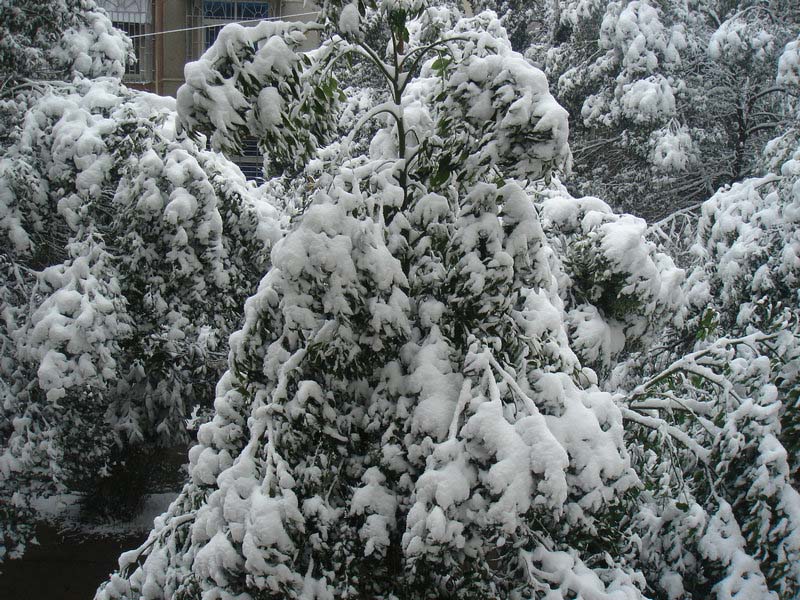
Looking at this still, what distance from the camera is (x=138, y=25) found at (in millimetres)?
17531

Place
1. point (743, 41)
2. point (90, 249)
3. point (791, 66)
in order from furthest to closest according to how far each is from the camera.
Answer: point (743, 41), point (791, 66), point (90, 249)

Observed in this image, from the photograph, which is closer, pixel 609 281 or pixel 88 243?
pixel 609 281

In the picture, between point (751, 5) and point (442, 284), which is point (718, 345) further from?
point (751, 5)

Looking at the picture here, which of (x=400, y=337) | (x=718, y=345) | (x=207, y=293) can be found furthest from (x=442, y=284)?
(x=207, y=293)

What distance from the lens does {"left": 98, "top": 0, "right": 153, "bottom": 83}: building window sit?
17172 millimetres

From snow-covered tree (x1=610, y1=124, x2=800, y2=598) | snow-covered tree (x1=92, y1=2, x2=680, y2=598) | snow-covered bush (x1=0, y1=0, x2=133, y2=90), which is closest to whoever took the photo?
snow-covered tree (x1=92, y1=2, x2=680, y2=598)

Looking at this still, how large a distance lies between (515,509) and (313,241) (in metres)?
1.11

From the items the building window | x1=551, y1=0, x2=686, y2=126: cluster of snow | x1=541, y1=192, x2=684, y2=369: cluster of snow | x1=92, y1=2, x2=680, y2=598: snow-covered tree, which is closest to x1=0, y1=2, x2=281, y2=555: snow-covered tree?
x1=541, y1=192, x2=684, y2=369: cluster of snow

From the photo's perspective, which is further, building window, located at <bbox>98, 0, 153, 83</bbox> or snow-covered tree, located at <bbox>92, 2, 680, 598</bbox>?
building window, located at <bbox>98, 0, 153, 83</bbox>

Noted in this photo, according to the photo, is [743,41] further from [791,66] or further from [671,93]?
[791,66]

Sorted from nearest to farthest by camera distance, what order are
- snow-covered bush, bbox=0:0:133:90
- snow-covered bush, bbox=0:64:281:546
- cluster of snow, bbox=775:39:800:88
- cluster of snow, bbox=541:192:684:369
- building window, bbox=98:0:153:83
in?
cluster of snow, bbox=541:192:684:369, snow-covered bush, bbox=0:64:281:546, snow-covered bush, bbox=0:0:133:90, cluster of snow, bbox=775:39:800:88, building window, bbox=98:0:153:83

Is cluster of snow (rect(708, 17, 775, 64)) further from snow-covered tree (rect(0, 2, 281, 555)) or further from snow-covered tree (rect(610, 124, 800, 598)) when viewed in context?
snow-covered tree (rect(610, 124, 800, 598))

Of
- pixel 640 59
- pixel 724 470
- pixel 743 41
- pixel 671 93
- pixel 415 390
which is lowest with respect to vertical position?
pixel 724 470

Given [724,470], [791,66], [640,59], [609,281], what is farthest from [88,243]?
[640,59]
